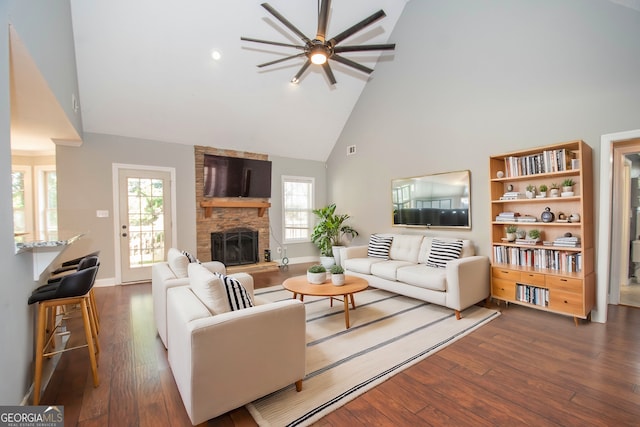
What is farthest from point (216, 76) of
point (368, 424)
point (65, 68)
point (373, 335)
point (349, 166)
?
point (368, 424)

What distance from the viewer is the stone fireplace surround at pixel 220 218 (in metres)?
5.77

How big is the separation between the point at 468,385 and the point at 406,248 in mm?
2685

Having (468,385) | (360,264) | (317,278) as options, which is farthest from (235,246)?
(468,385)

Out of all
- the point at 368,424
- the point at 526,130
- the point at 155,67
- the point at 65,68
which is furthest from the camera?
the point at 155,67

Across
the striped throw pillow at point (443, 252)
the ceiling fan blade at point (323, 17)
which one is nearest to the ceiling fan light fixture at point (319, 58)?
the ceiling fan blade at point (323, 17)

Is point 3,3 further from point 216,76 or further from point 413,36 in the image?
point 413,36

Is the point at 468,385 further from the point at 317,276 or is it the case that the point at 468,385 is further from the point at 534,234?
the point at 534,234

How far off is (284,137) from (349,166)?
5.34 feet

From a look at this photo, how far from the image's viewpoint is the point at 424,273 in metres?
3.64

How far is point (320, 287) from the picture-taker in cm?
325

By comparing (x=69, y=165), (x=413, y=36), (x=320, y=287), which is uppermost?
(x=413, y=36)

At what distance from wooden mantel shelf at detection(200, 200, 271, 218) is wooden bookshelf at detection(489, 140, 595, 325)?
4.46m

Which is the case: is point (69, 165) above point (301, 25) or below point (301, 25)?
below

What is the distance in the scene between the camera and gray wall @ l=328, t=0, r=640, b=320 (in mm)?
3078
